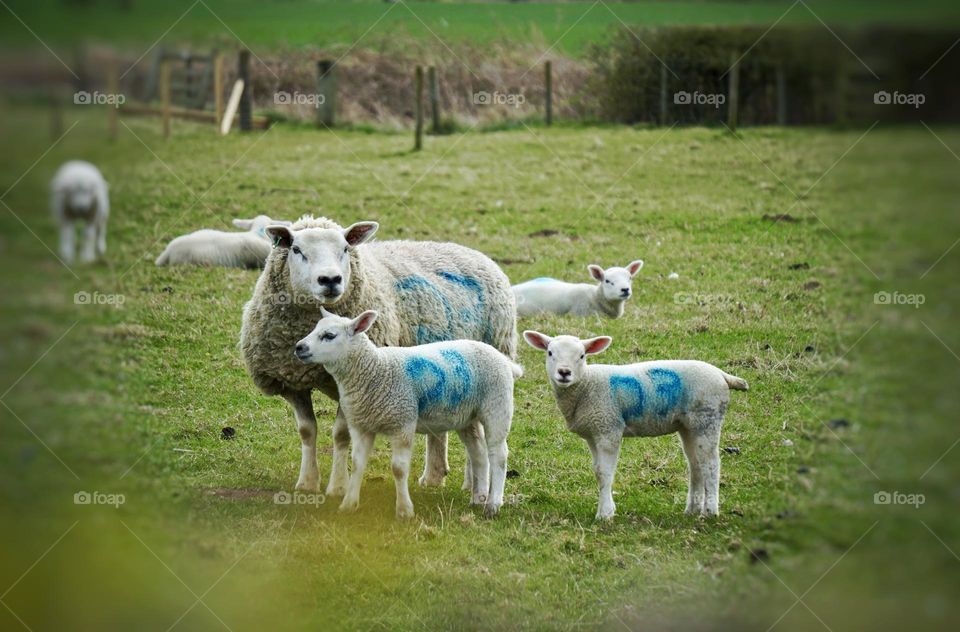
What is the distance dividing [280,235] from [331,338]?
116 cm

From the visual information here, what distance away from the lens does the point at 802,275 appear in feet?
48.7

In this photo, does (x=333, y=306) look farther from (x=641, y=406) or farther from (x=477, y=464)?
(x=641, y=406)

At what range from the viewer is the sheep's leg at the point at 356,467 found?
8.43 meters

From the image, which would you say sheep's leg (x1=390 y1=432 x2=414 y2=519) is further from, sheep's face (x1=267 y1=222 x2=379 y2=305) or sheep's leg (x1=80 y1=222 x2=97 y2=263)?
sheep's leg (x1=80 y1=222 x2=97 y2=263)

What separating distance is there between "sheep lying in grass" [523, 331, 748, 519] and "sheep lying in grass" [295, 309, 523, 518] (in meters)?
0.50


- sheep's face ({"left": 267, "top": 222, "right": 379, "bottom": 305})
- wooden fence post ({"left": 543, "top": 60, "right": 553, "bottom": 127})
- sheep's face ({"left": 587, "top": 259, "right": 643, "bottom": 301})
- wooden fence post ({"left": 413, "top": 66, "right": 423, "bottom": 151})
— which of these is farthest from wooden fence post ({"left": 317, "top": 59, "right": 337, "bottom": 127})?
sheep's face ({"left": 267, "top": 222, "right": 379, "bottom": 305})

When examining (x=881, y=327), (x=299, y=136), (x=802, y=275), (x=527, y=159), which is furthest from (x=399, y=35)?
(x=881, y=327)

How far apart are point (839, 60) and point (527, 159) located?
806 cm

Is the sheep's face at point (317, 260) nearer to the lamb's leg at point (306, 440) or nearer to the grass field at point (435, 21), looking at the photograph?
the lamb's leg at point (306, 440)

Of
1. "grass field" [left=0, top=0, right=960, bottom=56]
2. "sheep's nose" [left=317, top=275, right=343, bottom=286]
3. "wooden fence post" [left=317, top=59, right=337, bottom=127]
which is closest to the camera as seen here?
"sheep's nose" [left=317, top=275, right=343, bottom=286]

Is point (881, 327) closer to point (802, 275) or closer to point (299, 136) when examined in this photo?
point (802, 275)

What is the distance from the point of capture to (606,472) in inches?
335

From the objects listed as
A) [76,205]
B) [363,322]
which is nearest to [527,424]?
[363,322]

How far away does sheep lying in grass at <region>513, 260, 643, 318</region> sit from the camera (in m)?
13.6
